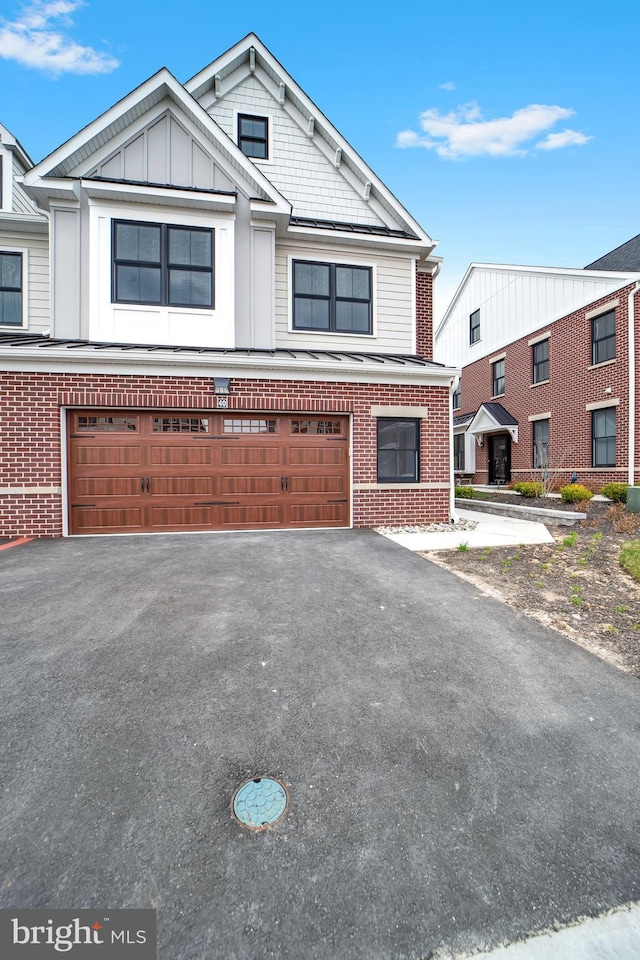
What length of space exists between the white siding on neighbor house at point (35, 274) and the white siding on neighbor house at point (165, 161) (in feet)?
7.34

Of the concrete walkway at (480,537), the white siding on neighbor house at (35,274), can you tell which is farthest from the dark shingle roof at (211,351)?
the concrete walkway at (480,537)

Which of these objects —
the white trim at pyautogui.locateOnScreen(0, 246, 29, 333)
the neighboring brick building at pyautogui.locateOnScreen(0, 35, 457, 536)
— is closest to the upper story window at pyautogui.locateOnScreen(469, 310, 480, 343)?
the neighboring brick building at pyautogui.locateOnScreen(0, 35, 457, 536)

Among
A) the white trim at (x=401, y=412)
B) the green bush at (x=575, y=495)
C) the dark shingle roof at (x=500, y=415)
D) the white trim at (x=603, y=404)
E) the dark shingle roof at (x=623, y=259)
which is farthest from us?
the dark shingle roof at (x=500, y=415)

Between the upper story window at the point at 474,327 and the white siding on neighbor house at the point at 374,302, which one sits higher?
the upper story window at the point at 474,327

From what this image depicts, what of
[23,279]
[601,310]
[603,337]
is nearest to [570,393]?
[603,337]

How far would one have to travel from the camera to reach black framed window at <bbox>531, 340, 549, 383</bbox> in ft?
57.2

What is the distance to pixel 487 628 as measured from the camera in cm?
392

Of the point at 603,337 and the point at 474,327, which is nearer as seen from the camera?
the point at 603,337

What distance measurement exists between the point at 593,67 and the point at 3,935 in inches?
945

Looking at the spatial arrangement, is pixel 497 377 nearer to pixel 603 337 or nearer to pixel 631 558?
pixel 603 337

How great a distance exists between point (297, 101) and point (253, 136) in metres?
1.54

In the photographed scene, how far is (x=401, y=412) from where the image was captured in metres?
9.09

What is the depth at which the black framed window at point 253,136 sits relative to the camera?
1080cm

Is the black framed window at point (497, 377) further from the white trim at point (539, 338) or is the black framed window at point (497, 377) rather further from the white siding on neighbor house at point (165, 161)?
the white siding on neighbor house at point (165, 161)
